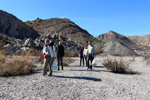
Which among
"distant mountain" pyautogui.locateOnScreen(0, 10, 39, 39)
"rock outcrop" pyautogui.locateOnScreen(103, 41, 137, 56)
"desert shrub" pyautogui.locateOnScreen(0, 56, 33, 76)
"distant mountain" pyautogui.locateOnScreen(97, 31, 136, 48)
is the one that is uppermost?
"distant mountain" pyautogui.locateOnScreen(97, 31, 136, 48)

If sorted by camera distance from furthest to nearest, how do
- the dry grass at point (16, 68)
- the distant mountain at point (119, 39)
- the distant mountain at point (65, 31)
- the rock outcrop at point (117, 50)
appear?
the distant mountain at point (119, 39) < the distant mountain at point (65, 31) < the rock outcrop at point (117, 50) < the dry grass at point (16, 68)

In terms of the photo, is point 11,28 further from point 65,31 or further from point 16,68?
point 16,68

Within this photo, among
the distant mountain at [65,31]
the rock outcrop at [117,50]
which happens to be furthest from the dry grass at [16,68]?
the distant mountain at [65,31]

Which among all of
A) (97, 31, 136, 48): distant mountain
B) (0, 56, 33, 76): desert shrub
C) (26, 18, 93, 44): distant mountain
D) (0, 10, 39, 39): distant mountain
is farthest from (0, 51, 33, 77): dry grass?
(97, 31, 136, 48): distant mountain

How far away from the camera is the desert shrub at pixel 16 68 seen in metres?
6.36

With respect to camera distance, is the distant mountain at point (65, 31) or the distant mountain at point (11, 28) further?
the distant mountain at point (65, 31)

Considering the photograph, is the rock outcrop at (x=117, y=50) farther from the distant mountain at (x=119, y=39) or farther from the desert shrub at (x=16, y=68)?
the distant mountain at (x=119, y=39)

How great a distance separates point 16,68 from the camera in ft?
21.9

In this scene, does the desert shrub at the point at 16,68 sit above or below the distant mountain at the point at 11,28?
below

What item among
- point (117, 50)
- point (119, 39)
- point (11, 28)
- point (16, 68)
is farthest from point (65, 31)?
point (119, 39)

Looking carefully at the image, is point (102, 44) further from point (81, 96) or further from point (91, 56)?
point (81, 96)

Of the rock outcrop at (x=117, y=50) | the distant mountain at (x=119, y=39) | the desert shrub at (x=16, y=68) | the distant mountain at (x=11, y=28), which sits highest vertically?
the distant mountain at (x=119, y=39)

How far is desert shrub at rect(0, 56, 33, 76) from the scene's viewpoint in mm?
6362

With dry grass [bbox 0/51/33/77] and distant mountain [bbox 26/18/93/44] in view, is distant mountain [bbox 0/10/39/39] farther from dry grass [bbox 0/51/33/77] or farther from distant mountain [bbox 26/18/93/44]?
dry grass [bbox 0/51/33/77]
